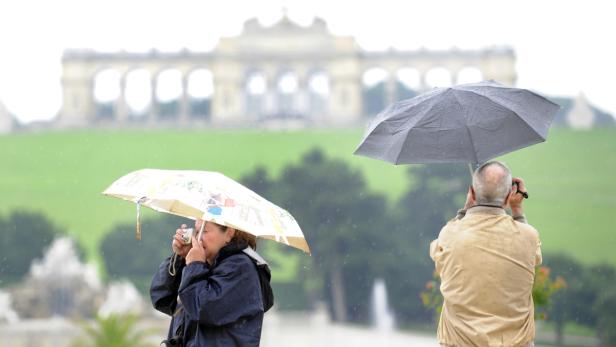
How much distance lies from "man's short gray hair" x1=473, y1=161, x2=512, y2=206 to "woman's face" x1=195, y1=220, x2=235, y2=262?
0.85 meters

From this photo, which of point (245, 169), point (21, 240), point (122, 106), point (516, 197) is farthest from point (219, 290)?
point (122, 106)

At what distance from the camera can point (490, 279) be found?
2.90 meters

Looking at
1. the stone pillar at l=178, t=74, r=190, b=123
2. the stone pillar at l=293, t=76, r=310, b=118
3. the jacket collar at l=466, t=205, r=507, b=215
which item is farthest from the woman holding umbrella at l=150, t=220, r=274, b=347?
the stone pillar at l=293, t=76, r=310, b=118

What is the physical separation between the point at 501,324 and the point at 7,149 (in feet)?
91.3

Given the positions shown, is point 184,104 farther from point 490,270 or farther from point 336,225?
point 490,270

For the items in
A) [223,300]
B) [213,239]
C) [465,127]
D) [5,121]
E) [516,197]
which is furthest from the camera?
[5,121]

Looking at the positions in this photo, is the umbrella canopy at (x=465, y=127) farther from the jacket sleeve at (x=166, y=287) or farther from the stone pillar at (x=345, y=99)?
the stone pillar at (x=345, y=99)

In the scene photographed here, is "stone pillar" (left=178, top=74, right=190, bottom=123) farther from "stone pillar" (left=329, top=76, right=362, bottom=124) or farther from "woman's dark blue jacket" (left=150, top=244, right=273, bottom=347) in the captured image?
"woman's dark blue jacket" (left=150, top=244, right=273, bottom=347)

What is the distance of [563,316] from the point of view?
1888 cm

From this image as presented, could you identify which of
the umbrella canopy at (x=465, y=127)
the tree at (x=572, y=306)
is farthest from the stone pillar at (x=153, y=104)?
the umbrella canopy at (x=465, y=127)

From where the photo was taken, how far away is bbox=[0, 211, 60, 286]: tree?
21266 millimetres

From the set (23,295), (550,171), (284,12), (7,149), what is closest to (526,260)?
(23,295)

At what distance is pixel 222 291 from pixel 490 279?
2.91 ft

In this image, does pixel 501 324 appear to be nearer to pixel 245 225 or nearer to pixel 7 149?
pixel 245 225
